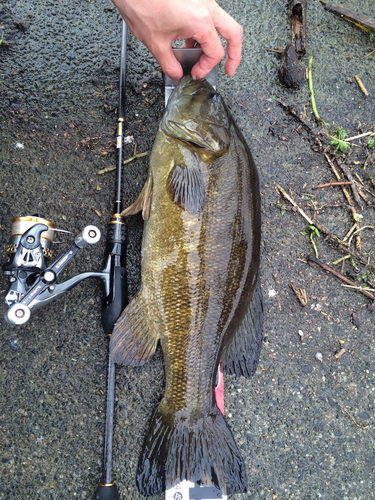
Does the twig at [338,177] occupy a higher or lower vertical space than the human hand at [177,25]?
lower

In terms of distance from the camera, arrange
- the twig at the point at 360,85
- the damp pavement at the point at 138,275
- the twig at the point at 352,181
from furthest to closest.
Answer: the twig at the point at 360,85 → the twig at the point at 352,181 → the damp pavement at the point at 138,275

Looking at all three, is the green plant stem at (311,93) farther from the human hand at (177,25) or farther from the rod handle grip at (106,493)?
the rod handle grip at (106,493)

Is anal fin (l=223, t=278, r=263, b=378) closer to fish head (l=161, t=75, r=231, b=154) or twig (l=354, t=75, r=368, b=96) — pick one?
fish head (l=161, t=75, r=231, b=154)

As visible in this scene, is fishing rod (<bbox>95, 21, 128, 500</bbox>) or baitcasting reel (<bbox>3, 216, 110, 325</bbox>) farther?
fishing rod (<bbox>95, 21, 128, 500</bbox>)

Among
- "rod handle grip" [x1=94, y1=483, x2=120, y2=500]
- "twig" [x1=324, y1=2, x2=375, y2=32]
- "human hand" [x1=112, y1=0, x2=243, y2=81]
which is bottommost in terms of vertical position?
"rod handle grip" [x1=94, y1=483, x2=120, y2=500]

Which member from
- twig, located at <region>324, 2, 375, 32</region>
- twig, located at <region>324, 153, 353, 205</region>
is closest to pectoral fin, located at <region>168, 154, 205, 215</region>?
twig, located at <region>324, 153, 353, 205</region>

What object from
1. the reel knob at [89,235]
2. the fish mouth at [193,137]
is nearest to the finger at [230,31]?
the fish mouth at [193,137]

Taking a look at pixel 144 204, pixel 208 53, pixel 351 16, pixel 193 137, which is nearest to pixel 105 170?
pixel 144 204
